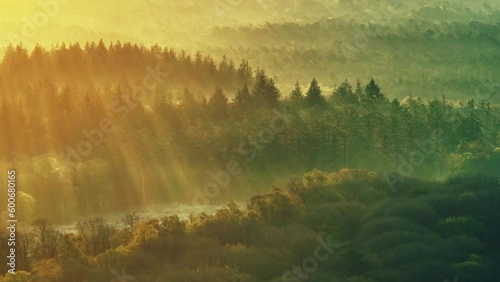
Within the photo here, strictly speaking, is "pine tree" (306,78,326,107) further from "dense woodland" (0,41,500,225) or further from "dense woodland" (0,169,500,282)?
"dense woodland" (0,169,500,282)

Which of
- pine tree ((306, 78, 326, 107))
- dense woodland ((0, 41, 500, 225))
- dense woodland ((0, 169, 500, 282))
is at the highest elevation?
pine tree ((306, 78, 326, 107))

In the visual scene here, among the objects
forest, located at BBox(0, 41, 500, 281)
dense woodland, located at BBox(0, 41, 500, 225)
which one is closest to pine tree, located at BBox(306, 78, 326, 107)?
forest, located at BBox(0, 41, 500, 281)

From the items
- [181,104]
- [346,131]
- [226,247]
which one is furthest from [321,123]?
[226,247]

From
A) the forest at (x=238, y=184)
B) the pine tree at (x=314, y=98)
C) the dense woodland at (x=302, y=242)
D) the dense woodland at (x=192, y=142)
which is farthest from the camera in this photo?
the pine tree at (x=314, y=98)

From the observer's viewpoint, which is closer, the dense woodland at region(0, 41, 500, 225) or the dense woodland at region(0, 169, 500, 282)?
the dense woodland at region(0, 169, 500, 282)

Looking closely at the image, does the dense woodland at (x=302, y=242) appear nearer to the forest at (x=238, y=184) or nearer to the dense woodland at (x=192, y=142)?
the forest at (x=238, y=184)

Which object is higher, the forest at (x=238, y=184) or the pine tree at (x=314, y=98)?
the pine tree at (x=314, y=98)

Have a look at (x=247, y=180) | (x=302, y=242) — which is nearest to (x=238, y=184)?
(x=247, y=180)

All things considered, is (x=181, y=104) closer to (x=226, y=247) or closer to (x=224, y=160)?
(x=224, y=160)

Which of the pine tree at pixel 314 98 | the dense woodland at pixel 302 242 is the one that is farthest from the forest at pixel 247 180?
the pine tree at pixel 314 98

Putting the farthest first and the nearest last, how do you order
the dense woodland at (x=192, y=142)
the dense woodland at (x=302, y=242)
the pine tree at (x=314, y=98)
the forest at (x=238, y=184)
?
the pine tree at (x=314, y=98) < the dense woodland at (x=192, y=142) < the forest at (x=238, y=184) < the dense woodland at (x=302, y=242)

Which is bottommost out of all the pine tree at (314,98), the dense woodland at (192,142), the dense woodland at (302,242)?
the dense woodland at (302,242)
